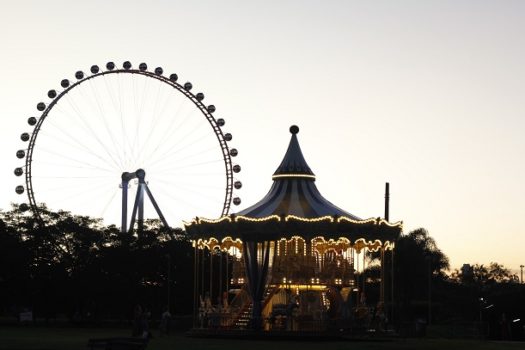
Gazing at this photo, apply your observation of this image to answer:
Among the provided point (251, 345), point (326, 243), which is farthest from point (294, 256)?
point (251, 345)

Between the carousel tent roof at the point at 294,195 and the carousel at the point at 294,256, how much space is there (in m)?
0.04

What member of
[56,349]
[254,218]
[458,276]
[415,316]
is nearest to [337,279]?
[254,218]

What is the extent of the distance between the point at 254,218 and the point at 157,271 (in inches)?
1079

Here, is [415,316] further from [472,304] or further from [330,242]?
[330,242]

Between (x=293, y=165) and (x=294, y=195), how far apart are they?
1.38 m

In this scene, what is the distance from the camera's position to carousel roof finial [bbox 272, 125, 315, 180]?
4512 cm

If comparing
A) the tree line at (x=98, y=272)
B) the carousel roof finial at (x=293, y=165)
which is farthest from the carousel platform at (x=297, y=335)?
the tree line at (x=98, y=272)

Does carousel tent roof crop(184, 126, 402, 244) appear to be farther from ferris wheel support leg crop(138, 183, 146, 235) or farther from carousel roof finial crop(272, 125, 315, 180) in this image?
ferris wheel support leg crop(138, 183, 146, 235)

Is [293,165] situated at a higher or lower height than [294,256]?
higher

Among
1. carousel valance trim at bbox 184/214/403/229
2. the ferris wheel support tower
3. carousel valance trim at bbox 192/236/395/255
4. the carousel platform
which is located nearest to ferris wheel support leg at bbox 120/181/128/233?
the ferris wheel support tower

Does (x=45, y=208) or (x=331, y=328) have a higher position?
(x=45, y=208)

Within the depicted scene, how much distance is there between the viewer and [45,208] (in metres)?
72.8

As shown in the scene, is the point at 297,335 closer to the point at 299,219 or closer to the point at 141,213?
the point at 299,219

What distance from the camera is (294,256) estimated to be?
44.1 m
